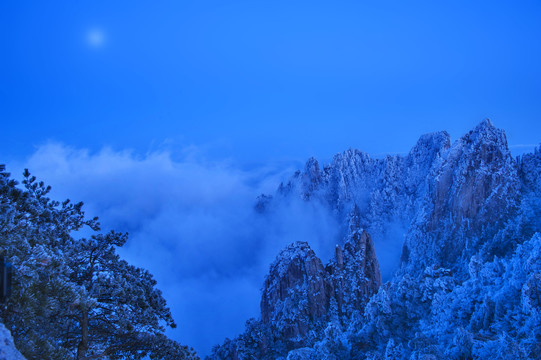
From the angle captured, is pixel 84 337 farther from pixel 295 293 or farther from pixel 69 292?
pixel 295 293

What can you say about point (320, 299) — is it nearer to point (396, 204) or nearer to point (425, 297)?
point (425, 297)

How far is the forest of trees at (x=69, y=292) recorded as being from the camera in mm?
13367

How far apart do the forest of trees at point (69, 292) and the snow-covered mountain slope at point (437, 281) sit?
115 feet

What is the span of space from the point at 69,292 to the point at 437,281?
6243 cm

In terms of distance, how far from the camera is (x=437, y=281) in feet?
Answer: 209


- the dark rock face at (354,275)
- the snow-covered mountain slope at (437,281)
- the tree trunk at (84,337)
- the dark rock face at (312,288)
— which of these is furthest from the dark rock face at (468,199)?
the tree trunk at (84,337)

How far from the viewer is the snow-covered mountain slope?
48656mm

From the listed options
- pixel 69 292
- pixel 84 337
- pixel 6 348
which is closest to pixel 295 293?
pixel 84 337

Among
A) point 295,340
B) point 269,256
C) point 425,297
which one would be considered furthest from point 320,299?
point 269,256

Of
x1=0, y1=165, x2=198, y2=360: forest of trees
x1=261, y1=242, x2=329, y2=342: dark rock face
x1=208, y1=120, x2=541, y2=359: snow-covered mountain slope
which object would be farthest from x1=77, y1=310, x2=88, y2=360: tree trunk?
Answer: x1=261, y1=242, x2=329, y2=342: dark rock face

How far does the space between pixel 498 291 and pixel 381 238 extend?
3279 inches

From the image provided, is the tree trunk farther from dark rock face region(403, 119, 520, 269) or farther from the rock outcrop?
dark rock face region(403, 119, 520, 269)

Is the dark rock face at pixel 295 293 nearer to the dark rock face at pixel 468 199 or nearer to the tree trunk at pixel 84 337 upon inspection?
the dark rock face at pixel 468 199

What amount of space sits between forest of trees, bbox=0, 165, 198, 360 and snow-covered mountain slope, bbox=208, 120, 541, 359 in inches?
1375
